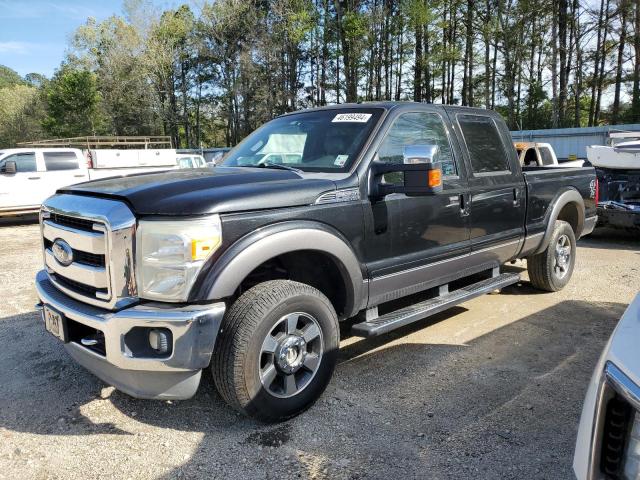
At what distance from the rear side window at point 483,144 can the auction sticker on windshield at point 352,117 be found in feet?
3.54

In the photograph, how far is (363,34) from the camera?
1503 inches

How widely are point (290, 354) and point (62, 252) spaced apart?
151cm

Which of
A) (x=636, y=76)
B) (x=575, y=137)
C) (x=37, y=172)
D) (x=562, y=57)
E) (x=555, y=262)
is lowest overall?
(x=555, y=262)

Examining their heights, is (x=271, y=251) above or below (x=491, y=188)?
below

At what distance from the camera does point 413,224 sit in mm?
3725

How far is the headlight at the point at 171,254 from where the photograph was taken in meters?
2.60

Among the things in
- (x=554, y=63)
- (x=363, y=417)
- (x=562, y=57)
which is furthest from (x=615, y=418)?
(x=562, y=57)

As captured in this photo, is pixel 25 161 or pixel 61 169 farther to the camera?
pixel 61 169

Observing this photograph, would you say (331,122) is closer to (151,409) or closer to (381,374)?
(381,374)

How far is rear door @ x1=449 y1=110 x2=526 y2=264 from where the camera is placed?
435cm

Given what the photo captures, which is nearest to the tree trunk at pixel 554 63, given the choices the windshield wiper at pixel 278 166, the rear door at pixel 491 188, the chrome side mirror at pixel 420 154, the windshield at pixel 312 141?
the rear door at pixel 491 188

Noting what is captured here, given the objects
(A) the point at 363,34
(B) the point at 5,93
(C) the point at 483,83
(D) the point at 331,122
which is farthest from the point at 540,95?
(B) the point at 5,93

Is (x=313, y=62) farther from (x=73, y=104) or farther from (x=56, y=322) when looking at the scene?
(x=56, y=322)

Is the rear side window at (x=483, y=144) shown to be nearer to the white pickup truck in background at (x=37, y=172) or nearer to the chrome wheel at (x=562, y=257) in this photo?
the chrome wheel at (x=562, y=257)
